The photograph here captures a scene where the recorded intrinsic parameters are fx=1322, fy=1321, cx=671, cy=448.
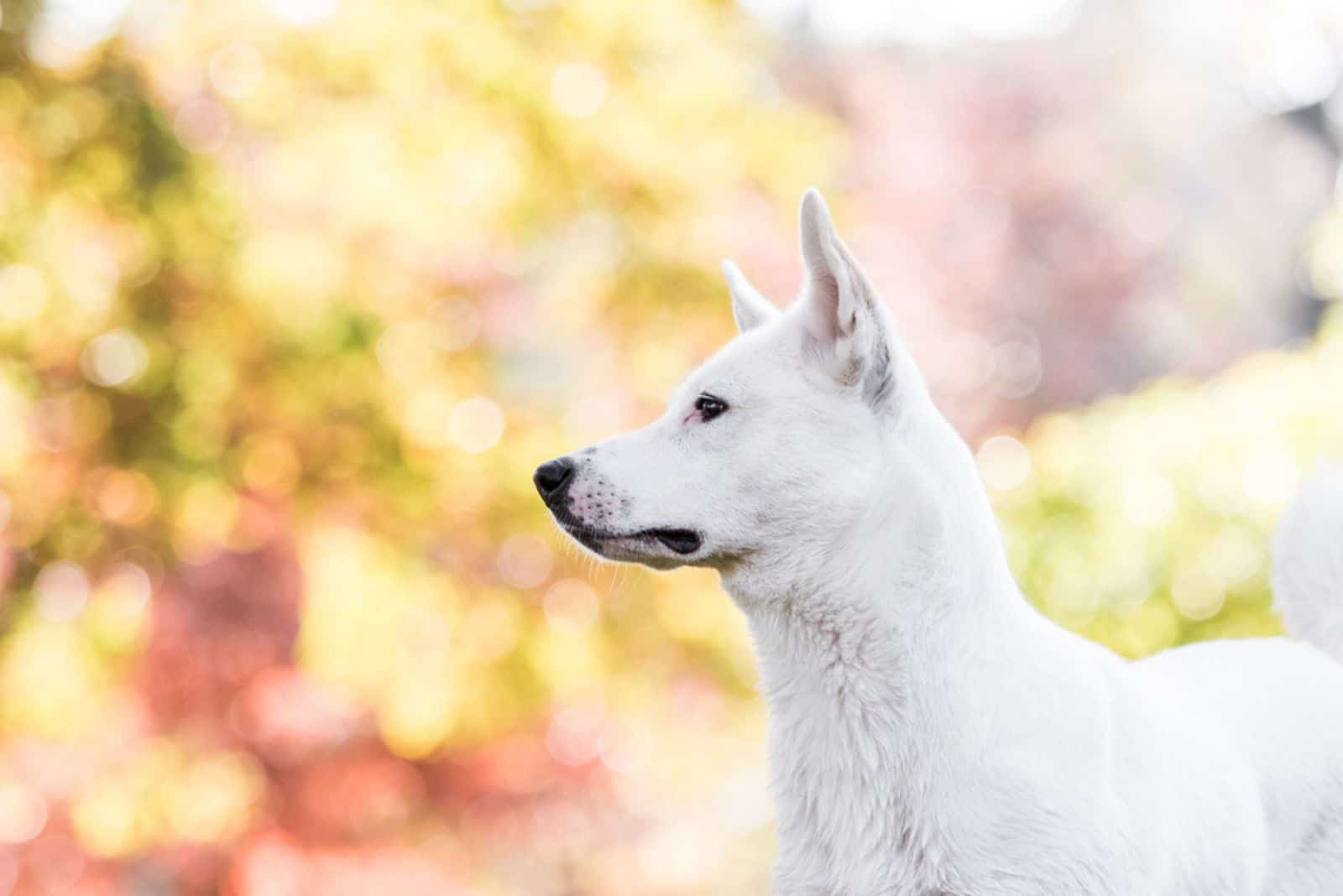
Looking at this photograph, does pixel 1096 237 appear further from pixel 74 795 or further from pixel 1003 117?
pixel 74 795

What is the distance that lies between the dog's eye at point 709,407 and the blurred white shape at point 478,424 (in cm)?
414

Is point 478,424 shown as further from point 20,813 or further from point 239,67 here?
point 20,813

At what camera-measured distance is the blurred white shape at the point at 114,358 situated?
20.2 feet

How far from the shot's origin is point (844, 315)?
2.33 metres

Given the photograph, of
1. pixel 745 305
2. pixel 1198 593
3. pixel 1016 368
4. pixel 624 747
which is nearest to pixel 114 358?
pixel 624 747

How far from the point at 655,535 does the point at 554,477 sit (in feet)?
0.70

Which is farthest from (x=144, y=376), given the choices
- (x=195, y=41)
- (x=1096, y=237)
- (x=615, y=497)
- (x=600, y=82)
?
(x=1096, y=237)

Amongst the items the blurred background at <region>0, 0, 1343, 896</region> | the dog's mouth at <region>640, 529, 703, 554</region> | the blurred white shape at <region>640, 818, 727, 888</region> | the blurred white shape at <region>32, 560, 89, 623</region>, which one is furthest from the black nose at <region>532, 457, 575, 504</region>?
the blurred white shape at <region>640, 818, 727, 888</region>

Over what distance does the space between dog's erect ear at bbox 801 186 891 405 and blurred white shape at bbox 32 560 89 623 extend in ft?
16.5

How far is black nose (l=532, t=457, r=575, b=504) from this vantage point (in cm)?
240

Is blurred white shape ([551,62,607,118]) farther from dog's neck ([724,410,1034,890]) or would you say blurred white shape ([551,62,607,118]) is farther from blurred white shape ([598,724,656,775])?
dog's neck ([724,410,1034,890])

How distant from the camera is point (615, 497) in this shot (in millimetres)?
2379

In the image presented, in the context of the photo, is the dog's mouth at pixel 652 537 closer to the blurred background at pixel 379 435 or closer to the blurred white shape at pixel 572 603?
the blurred background at pixel 379 435

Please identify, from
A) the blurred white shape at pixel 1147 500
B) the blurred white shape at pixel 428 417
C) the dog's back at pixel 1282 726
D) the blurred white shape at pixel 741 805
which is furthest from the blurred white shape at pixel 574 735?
the blurred white shape at pixel 741 805
